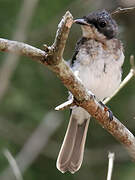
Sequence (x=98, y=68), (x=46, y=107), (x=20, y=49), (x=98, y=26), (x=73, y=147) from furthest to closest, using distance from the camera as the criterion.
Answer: (x=46, y=107)
(x=73, y=147)
(x=98, y=26)
(x=98, y=68)
(x=20, y=49)

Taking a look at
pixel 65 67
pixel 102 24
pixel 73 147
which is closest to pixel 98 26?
pixel 102 24

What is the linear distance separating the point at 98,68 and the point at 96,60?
7 cm

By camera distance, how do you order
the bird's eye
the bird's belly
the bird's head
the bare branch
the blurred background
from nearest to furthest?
1. the bare branch
2. the bird's belly
3. the bird's head
4. the bird's eye
5. the blurred background

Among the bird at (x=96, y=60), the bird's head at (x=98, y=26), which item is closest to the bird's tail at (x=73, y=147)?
the bird at (x=96, y=60)

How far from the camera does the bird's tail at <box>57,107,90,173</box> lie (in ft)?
16.1

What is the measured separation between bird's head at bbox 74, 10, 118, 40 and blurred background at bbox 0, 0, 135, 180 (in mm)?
847

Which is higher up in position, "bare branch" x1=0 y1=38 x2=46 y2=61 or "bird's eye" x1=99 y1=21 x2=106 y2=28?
"bird's eye" x1=99 y1=21 x2=106 y2=28

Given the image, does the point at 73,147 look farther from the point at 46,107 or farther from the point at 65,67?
the point at 65,67

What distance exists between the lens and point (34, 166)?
5.95 meters

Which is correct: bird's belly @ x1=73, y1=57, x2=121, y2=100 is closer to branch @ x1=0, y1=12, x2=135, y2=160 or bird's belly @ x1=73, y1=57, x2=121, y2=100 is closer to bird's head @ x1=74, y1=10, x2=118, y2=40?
bird's head @ x1=74, y1=10, x2=118, y2=40

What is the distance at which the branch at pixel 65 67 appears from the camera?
3.29 metres

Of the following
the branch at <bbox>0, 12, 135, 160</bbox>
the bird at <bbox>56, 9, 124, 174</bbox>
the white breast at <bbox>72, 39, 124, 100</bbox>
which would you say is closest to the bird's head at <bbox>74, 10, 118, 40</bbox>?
the bird at <bbox>56, 9, 124, 174</bbox>

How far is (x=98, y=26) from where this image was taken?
192 inches

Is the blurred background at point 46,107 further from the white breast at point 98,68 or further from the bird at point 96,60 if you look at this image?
the white breast at point 98,68
